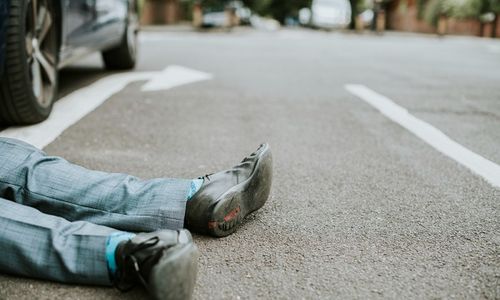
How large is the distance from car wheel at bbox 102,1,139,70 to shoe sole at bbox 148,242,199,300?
5517 mm

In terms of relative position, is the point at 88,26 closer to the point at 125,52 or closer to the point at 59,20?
the point at 59,20

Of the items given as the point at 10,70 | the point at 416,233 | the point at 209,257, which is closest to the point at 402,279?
the point at 416,233

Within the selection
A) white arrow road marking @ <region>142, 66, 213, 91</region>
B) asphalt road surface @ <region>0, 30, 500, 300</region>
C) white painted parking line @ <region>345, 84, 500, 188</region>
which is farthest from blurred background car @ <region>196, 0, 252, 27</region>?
white painted parking line @ <region>345, 84, 500, 188</region>

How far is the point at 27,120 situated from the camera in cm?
366

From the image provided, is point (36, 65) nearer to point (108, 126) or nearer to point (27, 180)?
point (108, 126)

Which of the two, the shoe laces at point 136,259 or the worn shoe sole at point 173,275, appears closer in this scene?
the worn shoe sole at point 173,275

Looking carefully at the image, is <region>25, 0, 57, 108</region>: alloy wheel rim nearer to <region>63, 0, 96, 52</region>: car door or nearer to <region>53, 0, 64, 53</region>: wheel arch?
<region>53, 0, 64, 53</region>: wheel arch

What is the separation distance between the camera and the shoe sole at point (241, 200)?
2080mm

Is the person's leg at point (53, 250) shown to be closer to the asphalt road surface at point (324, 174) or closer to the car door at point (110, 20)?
the asphalt road surface at point (324, 174)

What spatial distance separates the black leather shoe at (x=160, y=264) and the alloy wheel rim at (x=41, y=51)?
2112mm

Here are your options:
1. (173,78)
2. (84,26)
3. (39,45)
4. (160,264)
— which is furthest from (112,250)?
(173,78)

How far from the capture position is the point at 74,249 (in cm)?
175

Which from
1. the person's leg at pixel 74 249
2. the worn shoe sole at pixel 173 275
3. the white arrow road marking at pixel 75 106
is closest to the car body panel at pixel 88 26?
the white arrow road marking at pixel 75 106

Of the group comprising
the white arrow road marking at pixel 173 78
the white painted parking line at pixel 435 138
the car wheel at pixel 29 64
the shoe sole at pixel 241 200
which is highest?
the car wheel at pixel 29 64
